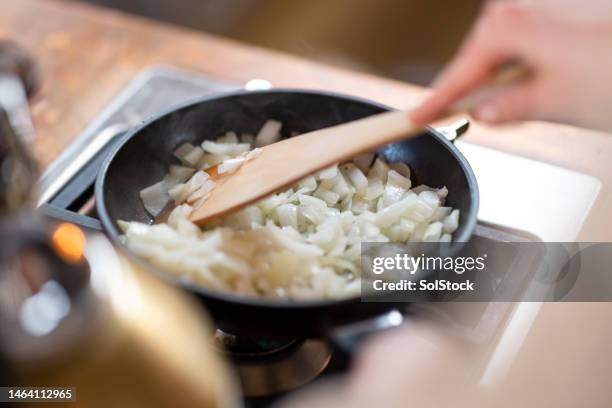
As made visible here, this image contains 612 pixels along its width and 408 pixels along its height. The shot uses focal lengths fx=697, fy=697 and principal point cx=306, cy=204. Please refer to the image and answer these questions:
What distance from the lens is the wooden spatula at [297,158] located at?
0.78 m

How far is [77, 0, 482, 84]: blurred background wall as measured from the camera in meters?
2.11

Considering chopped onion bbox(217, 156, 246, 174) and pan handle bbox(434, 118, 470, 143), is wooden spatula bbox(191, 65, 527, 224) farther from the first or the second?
pan handle bbox(434, 118, 470, 143)

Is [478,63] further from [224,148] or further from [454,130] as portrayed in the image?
[224,148]

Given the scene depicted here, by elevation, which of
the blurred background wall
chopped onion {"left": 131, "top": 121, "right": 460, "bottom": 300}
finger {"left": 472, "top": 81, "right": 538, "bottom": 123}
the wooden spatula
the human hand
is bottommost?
the blurred background wall

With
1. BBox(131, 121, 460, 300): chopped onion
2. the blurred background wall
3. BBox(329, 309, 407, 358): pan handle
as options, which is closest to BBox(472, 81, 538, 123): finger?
BBox(131, 121, 460, 300): chopped onion

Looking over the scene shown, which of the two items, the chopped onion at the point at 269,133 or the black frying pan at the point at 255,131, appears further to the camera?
the chopped onion at the point at 269,133

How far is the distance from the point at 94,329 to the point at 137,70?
774 mm

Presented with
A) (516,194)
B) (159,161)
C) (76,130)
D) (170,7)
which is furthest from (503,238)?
(170,7)

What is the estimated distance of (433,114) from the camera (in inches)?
28.5

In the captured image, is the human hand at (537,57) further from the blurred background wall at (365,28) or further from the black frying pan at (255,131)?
the blurred background wall at (365,28)

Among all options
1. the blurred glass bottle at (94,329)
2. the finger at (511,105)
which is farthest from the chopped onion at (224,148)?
the finger at (511,105)

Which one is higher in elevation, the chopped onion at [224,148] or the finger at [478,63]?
the finger at [478,63]

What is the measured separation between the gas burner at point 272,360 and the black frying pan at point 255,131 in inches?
1.7

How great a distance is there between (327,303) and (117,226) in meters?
0.27
